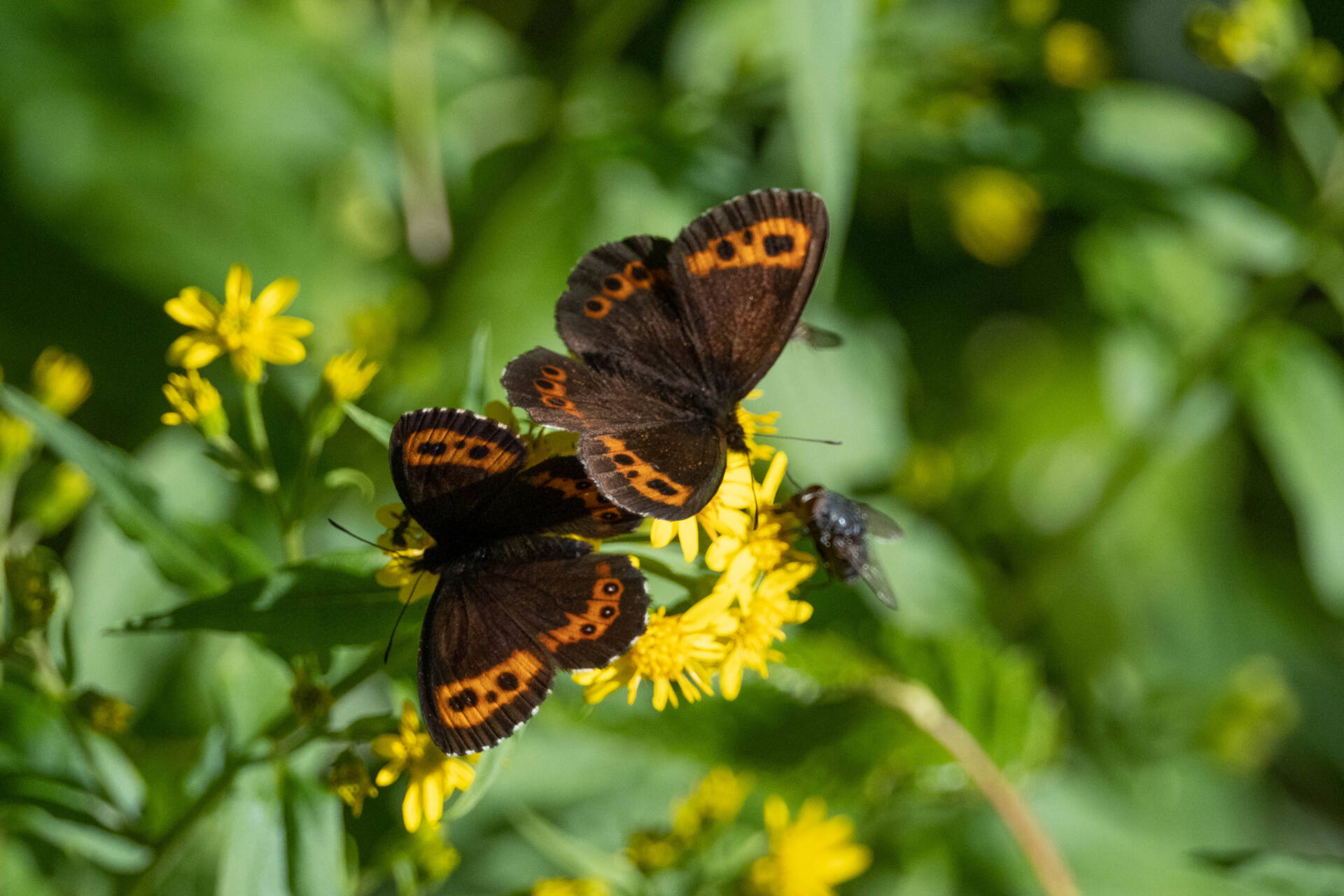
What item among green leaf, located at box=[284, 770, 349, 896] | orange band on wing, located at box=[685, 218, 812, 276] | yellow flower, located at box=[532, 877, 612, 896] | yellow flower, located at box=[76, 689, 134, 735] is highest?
orange band on wing, located at box=[685, 218, 812, 276]

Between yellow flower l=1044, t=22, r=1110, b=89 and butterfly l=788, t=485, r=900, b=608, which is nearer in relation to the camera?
butterfly l=788, t=485, r=900, b=608

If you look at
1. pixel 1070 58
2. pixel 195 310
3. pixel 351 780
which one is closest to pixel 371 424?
pixel 195 310

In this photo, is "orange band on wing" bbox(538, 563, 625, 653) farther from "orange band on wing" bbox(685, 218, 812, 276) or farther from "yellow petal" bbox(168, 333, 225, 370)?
"yellow petal" bbox(168, 333, 225, 370)

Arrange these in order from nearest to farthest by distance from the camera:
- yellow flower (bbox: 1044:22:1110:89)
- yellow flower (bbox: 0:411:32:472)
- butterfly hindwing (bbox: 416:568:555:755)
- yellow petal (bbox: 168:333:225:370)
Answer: butterfly hindwing (bbox: 416:568:555:755) < yellow petal (bbox: 168:333:225:370) < yellow flower (bbox: 0:411:32:472) < yellow flower (bbox: 1044:22:1110:89)

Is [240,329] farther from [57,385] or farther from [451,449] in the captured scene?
[57,385]

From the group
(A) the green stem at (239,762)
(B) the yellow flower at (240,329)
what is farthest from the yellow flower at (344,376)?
(A) the green stem at (239,762)

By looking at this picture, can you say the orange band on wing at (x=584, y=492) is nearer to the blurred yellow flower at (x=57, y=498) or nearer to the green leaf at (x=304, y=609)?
the green leaf at (x=304, y=609)

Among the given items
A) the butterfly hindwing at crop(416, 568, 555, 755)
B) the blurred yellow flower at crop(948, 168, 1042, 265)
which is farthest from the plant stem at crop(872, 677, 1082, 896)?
the blurred yellow flower at crop(948, 168, 1042, 265)
